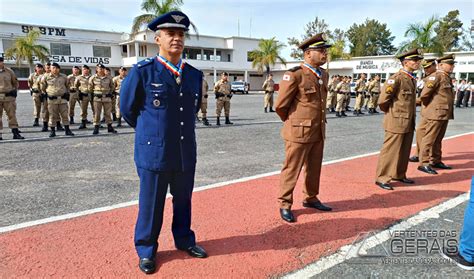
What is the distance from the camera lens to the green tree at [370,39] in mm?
66625

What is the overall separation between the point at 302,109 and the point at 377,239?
156cm

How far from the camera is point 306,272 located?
2.72 m

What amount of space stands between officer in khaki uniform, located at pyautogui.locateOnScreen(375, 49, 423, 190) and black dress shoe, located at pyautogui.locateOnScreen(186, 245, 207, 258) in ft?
10.4

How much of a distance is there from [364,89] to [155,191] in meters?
16.6

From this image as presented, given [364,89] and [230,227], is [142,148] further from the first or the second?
[364,89]

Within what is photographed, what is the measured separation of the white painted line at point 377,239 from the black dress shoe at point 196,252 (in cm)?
75

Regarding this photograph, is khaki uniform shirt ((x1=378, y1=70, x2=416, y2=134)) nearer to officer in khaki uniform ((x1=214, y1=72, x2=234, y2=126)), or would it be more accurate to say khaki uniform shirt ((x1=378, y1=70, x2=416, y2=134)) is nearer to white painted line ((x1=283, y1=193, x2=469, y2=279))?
white painted line ((x1=283, y1=193, x2=469, y2=279))

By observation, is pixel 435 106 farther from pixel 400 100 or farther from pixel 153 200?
pixel 153 200

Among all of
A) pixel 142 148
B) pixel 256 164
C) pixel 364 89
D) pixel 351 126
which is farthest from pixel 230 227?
pixel 364 89

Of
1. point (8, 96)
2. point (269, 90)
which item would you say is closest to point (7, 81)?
point (8, 96)

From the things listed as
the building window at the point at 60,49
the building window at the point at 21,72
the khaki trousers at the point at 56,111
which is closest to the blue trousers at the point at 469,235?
the khaki trousers at the point at 56,111

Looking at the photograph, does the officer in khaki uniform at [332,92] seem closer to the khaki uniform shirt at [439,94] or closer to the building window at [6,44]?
the khaki uniform shirt at [439,94]

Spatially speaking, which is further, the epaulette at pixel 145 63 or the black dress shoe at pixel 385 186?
the black dress shoe at pixel 385 186

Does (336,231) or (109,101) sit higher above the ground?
(109,101)
